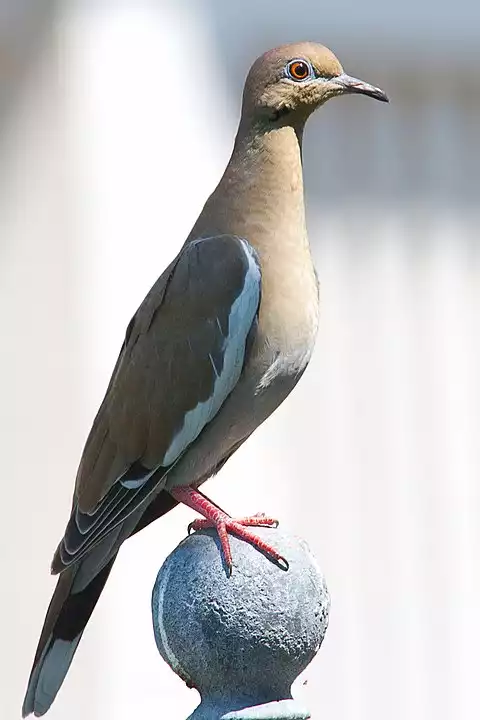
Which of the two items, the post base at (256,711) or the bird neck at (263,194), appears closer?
the post base at (256,711)

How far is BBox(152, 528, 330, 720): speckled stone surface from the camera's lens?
2.16m

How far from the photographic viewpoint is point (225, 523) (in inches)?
101

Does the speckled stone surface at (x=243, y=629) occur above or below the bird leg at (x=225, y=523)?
below

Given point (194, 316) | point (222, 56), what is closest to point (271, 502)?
point (222, 56)

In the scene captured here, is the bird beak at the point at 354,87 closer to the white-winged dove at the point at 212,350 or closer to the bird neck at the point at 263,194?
the white-winged dove at the point at 212,350

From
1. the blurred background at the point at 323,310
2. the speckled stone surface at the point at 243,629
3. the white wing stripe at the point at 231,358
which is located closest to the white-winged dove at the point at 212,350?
the white wing stripe at the point at 231,358

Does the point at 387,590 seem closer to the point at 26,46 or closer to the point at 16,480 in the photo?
the point at 16,480

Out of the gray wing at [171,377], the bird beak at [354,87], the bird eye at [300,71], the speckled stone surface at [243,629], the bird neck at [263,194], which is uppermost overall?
the bird eye at [300,71]

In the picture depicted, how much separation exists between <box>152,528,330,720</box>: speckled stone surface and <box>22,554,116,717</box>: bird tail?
1.71 ft

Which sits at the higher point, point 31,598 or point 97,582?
point 97,582

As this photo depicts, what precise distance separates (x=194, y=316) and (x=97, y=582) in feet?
1.97

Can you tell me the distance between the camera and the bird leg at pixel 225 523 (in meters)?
2.27

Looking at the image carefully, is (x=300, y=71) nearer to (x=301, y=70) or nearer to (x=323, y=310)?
(x=301, y=70)

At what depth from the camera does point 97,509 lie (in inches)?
111
